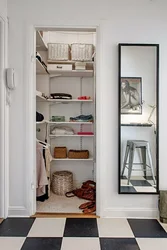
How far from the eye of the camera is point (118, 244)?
210 centimetres

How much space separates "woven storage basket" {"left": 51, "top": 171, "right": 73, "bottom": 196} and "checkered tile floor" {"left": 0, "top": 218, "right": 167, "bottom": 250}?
923 millimetres

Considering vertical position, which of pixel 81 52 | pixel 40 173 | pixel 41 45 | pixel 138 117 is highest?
pixel 41 45

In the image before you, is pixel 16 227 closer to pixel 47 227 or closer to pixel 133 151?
pixel 47 227

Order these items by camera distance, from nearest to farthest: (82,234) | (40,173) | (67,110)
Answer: (82,234), (40,173), (67,110)

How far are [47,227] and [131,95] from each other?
5.74 ft

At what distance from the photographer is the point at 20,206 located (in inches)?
107

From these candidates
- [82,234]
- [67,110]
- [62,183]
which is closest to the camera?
[82,234]

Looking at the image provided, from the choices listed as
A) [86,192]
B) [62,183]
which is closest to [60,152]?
[62,183]

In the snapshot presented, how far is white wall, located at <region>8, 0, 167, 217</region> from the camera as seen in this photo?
2.71 m

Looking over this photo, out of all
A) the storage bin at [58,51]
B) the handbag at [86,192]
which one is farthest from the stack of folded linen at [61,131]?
the storage bin at [58,51]

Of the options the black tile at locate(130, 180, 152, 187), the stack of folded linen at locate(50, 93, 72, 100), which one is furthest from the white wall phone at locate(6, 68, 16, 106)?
the black tile at locate(130, 180, 152, 187)

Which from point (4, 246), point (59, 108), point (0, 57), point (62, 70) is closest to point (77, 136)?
point (59, 108)

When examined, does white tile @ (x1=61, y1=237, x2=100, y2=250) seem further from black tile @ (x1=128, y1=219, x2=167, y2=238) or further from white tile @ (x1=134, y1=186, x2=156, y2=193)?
white tile @ (x1=134, y1=186, x2=156, y2=193)

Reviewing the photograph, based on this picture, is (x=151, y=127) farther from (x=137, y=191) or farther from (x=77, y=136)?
(x=77, y=136)
